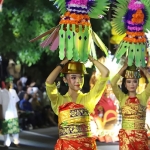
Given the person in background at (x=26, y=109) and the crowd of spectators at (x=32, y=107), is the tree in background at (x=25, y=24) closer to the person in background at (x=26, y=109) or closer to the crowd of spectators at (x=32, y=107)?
the person in background at (x=26, y=109)

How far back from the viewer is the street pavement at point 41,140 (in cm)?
1067

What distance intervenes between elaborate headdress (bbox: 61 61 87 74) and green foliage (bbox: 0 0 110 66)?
272 inches

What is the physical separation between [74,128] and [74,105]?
0.76 feet

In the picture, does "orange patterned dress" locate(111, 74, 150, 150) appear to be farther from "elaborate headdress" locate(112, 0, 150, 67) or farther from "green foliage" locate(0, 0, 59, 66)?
"green foliage" locate(0, 0, 59, 66)

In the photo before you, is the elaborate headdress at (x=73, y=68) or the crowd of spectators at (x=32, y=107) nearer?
the elaborate headdress at (x=73, y=68)

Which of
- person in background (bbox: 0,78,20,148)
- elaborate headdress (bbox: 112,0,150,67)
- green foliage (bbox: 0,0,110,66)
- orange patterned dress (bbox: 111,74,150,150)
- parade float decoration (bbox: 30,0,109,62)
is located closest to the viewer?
parade float decoration (bbox: 30,0,109,62)

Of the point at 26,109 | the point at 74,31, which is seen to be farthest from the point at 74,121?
the point at 26,109

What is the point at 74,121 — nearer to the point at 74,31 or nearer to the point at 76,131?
the point at 76,131

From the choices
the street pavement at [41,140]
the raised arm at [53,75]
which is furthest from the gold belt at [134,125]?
the street pavement at [41,140]

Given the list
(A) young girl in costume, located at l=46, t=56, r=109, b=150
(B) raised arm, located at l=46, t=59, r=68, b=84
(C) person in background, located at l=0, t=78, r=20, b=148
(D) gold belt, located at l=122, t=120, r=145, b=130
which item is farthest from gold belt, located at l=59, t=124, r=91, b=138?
(C) person in background, located at l=0, t=78, r=20, b=148

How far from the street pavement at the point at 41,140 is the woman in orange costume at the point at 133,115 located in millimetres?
3841

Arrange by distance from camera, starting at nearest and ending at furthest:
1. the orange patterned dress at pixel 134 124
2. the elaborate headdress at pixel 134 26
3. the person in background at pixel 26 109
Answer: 1. the elaborate headdress at pixel 134 26
2. the orange patterned dress at pixel 134 124
3. the person in background at pixel 26 109

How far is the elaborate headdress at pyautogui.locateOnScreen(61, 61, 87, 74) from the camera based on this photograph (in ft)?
17.9

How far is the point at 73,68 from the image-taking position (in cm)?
547
